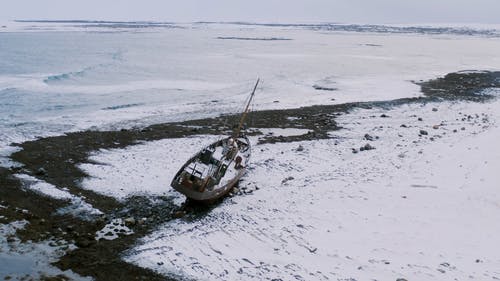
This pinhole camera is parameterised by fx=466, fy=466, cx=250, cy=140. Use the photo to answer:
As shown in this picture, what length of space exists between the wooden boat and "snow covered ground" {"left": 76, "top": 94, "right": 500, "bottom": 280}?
29.0 inches

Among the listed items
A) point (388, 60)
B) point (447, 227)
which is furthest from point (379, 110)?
point (388, 60)

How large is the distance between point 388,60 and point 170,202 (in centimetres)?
6353

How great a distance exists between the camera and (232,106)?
1550 inches

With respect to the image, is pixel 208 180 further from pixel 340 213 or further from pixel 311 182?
pixel 340 213

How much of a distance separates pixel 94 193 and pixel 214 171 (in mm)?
5364

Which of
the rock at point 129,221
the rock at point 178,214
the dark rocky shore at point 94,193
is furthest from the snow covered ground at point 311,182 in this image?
the rock at point 129,221

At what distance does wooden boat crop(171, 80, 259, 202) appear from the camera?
19.2 meters

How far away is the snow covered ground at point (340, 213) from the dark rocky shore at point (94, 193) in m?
0.82

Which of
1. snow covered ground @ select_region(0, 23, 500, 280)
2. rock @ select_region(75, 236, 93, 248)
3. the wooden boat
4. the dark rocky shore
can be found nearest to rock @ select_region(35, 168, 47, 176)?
the dark rocky shore

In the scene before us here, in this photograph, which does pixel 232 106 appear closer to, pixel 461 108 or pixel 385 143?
pixel 385 143

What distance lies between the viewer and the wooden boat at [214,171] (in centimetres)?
1922

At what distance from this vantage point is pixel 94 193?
20.5 meters

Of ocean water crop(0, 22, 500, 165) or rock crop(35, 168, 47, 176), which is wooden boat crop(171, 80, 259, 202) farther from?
ocean water crop(0, 22, 500, 165)

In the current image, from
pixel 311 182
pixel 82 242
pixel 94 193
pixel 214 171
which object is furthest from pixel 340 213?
pixel 94 193
